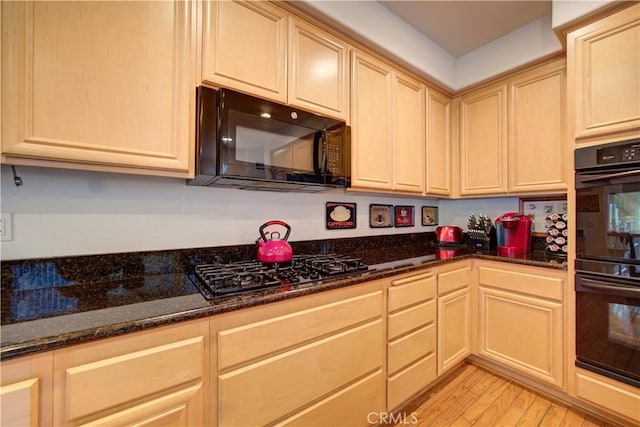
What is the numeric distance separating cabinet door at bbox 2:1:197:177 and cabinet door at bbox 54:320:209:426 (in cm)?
65

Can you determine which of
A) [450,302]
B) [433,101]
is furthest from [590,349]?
[433,101]

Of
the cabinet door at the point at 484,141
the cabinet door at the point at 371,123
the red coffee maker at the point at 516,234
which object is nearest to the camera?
the cabinet door at the point at 371,123

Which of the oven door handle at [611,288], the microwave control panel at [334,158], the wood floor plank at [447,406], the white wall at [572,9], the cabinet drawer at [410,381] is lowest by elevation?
the wood floor plank at [447,406]

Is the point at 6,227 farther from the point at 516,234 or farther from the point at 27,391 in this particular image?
the point at 516,234

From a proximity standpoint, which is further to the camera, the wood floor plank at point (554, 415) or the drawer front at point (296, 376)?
the wood floor plank at point (554, 415)

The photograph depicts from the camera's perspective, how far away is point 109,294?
1.03 m

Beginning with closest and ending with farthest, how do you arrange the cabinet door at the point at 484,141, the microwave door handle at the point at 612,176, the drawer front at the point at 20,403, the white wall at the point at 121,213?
the drawer front at the point at 20,403 → the white wall at the point at 121,213 → the microwave door handle at the point at 612,176 → the cabinet door at the point at 484,141

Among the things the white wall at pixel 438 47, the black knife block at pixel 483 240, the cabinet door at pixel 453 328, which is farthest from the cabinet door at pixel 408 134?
the cabinet door at pixel 453 328

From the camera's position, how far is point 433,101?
2311 millimetres

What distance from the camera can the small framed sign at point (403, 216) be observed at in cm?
243

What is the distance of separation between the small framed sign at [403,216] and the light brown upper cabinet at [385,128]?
312mm

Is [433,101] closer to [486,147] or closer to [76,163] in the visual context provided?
[486,147]

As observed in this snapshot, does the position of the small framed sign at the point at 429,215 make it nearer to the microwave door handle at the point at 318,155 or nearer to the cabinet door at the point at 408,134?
the cabinet door at the point at 408,134

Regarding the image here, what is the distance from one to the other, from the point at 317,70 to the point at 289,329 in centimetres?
136
